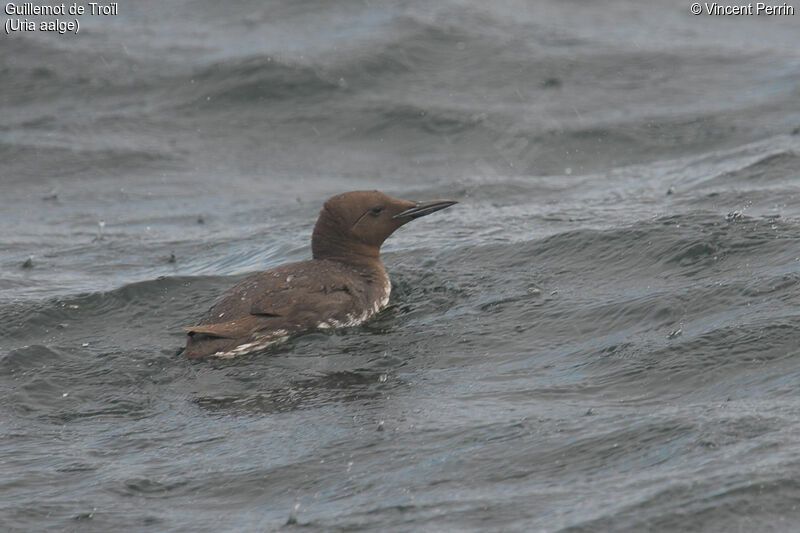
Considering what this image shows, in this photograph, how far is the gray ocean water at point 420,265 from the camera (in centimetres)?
594

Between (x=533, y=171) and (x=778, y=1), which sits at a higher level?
(x=778, y=1)

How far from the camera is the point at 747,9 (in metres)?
20.0

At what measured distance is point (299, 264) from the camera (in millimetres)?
9086

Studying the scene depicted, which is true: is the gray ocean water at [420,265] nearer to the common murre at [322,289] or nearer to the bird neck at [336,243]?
Answer: the common murre at [322,289]

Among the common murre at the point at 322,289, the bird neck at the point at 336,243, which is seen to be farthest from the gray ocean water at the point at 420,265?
the bird neck at the point at 336,243

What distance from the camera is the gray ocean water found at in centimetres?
594

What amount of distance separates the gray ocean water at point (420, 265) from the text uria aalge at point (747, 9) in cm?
25

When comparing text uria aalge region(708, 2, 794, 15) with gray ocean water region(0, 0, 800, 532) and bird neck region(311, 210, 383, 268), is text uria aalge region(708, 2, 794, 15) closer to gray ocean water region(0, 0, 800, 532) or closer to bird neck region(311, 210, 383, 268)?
gray ocean water region(0, 0, 800, 532)

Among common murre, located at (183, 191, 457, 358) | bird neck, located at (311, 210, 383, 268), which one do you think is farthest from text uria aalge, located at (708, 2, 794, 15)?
bird neck, located at (311, 210, 383, 268)

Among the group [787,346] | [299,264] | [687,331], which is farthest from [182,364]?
[787,346]

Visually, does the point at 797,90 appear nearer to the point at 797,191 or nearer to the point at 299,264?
the point at 797,191

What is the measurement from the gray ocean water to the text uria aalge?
25cm

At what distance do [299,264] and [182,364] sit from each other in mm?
1417

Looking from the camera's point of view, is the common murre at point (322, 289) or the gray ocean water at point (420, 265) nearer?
the gray ocean water at point (420, 265)
